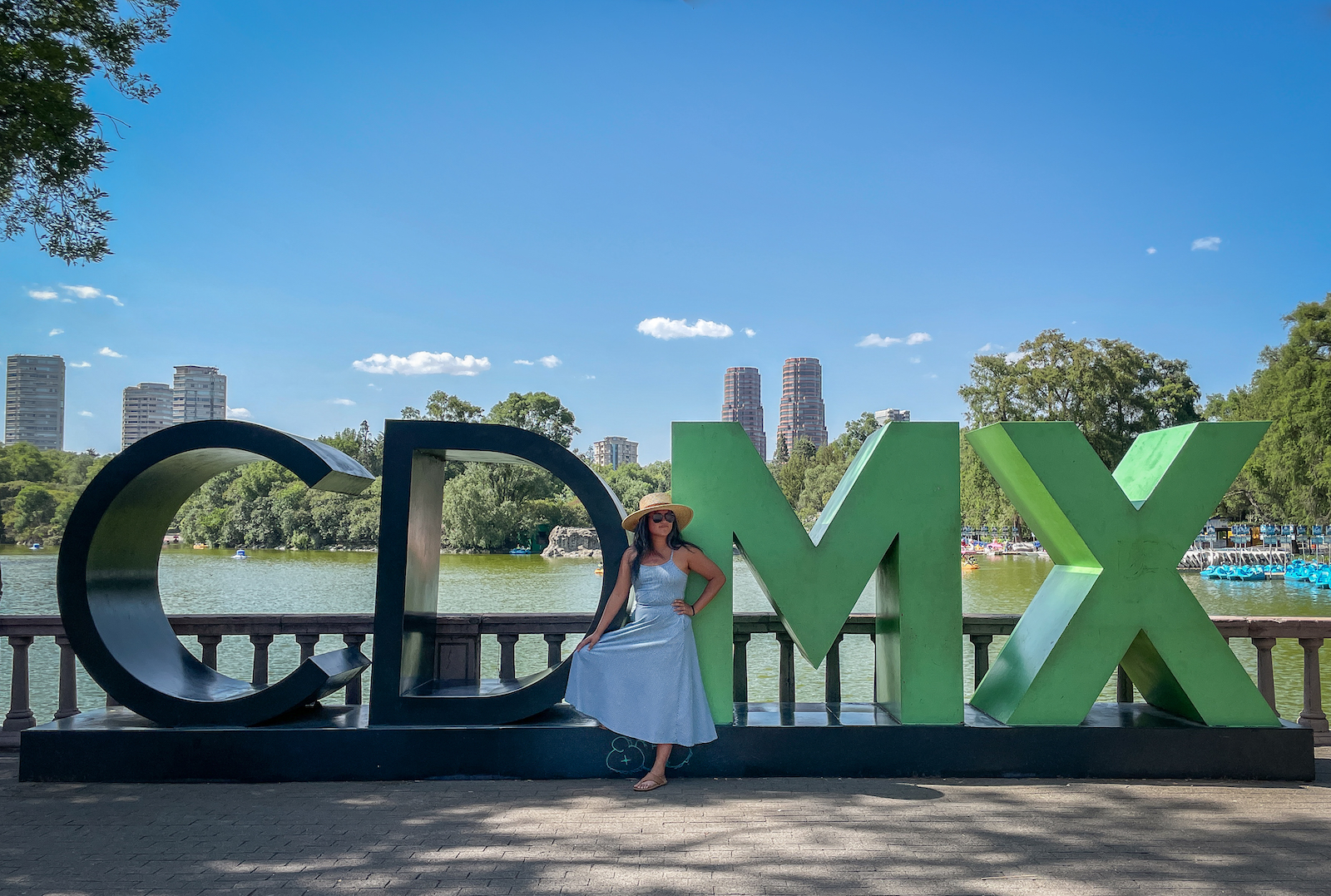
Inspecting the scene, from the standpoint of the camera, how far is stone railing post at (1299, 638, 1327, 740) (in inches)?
224

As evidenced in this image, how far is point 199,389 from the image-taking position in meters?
139

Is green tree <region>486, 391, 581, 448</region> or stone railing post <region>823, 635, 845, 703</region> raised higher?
green tree <region>486, 391, 581, 448</region>

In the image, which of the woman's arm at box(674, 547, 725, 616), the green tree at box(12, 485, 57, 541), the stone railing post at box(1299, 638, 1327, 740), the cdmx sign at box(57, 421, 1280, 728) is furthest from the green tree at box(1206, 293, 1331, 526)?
the green tree at box(12, 485, 57, 541)

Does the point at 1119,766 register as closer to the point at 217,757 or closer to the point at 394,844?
the point at 394,844

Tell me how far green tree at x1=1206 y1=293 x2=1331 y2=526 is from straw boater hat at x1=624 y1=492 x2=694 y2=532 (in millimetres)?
33503

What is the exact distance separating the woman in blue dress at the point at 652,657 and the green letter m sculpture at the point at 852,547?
6.7 inches

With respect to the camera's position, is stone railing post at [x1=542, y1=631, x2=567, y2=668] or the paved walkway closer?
the paved walkway

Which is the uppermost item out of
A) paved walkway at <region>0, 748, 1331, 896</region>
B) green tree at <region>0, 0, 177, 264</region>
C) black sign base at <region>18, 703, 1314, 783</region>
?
green tree at <region>0, 0, 177, 264</region>

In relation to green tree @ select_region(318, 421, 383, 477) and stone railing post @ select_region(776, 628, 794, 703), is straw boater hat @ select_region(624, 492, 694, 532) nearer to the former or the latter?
stone railing post @ select_region(776, 628, 794, 703)

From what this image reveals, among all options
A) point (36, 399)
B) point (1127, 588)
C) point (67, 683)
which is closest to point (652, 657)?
point (1127, 588)

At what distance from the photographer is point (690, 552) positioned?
5.03 m

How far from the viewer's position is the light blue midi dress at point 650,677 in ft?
15.8

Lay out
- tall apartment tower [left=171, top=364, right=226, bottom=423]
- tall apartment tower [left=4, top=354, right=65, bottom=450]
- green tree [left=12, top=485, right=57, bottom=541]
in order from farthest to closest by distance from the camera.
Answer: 1. tall apartment tower [left=171, top=364, right=226, bottom=423]
2. tall apartment tower [left=4, top=354, right=65, bottom=450]
3. green tree [left=12, top=485, right=57, bottom=541]

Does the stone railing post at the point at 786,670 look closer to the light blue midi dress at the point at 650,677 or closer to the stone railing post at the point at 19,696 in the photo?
the light blue midi dress at the point at 650,677
